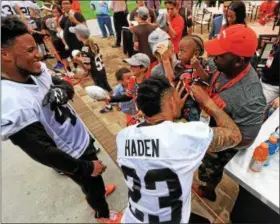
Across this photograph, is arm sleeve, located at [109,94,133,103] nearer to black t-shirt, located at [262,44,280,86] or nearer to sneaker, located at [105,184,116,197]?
sneaker, located at [105,184,116,197]

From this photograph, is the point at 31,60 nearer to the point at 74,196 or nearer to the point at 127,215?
the point at 127,215

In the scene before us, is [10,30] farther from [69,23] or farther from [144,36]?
[69,23]

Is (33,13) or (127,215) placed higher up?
(33,13)

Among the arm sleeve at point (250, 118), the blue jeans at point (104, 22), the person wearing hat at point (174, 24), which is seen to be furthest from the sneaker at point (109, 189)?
the blue jeans at point (104, 22)

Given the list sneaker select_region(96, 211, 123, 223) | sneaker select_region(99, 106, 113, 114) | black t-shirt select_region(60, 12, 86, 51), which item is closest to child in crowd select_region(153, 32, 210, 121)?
sneaker select_region(96, 211, 123, 223)

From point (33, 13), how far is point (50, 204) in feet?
14.4

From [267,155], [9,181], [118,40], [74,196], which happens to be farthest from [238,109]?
[118,40]

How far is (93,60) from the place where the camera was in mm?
3287

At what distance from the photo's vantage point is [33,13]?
16.0 ft

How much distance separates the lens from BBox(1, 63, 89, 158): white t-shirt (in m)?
1.19

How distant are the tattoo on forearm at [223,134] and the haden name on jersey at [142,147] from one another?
0.34 meters

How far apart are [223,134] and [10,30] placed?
1.42 m

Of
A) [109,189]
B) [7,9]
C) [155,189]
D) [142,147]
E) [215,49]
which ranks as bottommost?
[109,189]

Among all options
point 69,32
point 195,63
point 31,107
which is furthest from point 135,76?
point 69,32
